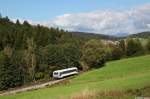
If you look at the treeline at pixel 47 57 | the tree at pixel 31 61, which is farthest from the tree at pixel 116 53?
the tree at pixel 31 61

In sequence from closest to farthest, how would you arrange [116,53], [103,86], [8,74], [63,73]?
[103,86], [8,74], [63,73], [116,53]

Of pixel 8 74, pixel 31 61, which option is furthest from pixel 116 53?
pixel 8 74

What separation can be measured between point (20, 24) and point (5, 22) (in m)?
14.0

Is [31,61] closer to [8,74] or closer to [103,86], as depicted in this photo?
[8,74]

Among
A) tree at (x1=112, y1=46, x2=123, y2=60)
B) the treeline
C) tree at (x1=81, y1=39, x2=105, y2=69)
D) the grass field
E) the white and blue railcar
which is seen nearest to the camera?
the grass field

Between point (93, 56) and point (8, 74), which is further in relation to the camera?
point (93, 56)

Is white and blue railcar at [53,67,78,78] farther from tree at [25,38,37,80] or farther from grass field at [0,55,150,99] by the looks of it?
grass field at [0,55,150,99]

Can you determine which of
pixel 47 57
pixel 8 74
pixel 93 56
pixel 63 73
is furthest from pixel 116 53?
pixel 8 74

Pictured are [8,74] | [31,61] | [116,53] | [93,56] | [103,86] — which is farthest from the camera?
[116,53]

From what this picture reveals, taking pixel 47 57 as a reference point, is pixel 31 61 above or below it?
below

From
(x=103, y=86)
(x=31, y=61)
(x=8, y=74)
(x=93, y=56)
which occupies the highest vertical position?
(x=103, y=86)

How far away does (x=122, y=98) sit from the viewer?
17.4 metres

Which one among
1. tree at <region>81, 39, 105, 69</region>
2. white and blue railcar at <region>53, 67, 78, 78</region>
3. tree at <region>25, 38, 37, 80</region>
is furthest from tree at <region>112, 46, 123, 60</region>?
white and blue railcar at <region>53, 67, 78, 78</region>

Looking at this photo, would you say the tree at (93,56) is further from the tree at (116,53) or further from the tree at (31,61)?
the tree at (116,53)
